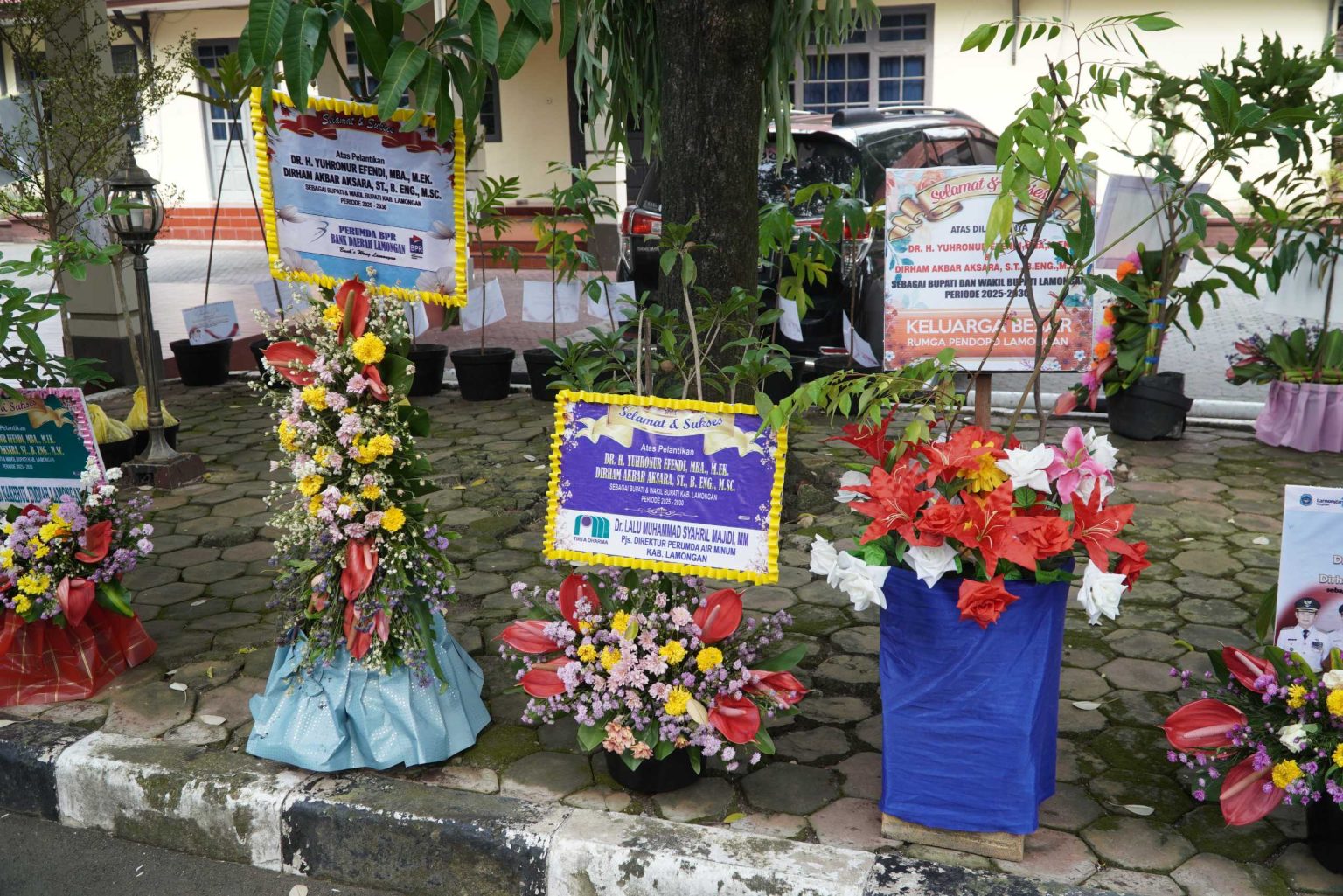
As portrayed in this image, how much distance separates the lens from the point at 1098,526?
2801 mm

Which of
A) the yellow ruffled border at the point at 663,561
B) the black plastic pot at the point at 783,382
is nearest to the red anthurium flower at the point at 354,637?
the yellow ruffled border at the point at 663,561

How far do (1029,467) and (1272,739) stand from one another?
0.89 metres

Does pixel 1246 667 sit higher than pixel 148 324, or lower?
lower

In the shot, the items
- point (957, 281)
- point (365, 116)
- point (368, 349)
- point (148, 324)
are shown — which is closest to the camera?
point (368, 349)

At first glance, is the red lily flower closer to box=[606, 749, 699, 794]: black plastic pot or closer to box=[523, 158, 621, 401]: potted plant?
box=[606, 749, 699, 794]: black plastic pot

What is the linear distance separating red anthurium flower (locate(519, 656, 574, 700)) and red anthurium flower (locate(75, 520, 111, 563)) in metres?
1.59

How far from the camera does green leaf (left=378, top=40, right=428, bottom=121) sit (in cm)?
312

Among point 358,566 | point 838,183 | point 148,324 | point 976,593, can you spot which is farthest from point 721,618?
point 838,183

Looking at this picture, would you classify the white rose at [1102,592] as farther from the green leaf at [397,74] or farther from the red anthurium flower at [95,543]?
the red anthurium flower at [95,543]

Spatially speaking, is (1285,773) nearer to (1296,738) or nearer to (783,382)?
(1296,738)

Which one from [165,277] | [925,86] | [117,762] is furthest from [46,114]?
[925,86]

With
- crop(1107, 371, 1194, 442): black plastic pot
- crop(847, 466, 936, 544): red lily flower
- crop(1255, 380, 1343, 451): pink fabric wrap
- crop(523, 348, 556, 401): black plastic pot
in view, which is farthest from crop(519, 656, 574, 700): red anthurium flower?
crop(1255, 380, 1343, 451): pink fabric wrap

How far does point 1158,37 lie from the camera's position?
13922 mm

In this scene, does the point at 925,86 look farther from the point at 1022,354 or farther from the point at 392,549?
the point at 392,549
